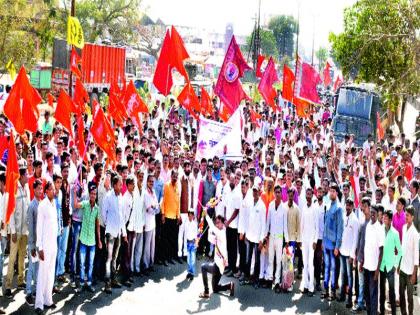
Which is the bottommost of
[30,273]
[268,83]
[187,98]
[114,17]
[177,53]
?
[30,273]

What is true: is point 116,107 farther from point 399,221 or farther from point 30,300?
point 399,221

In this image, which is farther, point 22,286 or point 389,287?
point 22,286

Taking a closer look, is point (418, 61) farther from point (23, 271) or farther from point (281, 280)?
point (23, 271)

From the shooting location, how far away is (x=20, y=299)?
9062 mm

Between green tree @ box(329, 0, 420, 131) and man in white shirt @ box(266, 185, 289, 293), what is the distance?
7.45 metres

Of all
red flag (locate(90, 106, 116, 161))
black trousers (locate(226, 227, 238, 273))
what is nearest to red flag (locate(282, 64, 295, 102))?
black trousers (locate(226, 227, 238, 273))

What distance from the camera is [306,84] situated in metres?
19.1

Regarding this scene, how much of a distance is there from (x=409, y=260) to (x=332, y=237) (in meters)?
1.30

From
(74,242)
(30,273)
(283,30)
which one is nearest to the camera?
(30,273)

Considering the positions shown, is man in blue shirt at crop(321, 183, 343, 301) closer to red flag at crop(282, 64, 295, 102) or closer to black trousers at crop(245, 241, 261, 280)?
black trousers at crop(245, 241, 261, 280)

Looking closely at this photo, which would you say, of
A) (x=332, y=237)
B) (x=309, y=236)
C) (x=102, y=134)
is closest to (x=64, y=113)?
(x=102, y=134)

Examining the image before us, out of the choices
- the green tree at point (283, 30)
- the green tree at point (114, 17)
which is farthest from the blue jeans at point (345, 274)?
the green tree at point (283, 30)

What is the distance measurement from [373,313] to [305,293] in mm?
1436

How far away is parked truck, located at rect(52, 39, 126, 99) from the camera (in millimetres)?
33625
